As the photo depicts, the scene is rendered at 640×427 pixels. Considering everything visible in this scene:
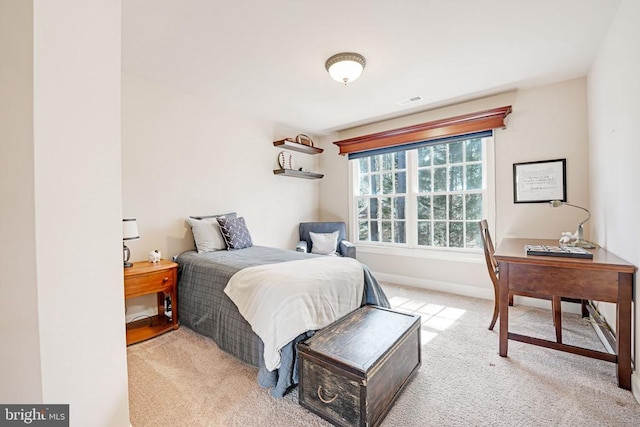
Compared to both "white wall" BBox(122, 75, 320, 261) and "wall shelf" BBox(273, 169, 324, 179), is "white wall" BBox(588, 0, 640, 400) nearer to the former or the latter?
"wall shelf" BBox(273, 169, 324, 179)

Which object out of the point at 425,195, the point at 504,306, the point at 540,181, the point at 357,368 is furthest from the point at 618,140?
the point at 357,368

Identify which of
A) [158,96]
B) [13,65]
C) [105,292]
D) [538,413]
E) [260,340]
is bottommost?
[538,413]

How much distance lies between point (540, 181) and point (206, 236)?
3.78 meters

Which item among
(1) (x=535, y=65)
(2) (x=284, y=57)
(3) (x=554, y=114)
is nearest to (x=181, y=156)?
(2) (x=284, y=57)

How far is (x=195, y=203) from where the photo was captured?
317 centimetres

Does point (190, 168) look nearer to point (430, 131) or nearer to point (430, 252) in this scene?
point (430, 131)

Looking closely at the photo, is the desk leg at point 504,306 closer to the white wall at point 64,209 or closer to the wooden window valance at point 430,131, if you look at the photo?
the wooden window valance at point 430,131

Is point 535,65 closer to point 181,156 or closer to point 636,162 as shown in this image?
point 636,162

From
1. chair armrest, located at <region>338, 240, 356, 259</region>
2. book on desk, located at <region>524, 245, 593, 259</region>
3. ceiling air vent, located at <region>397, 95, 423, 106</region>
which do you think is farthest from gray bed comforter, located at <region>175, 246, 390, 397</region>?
ceiling air vent, located at <region>397, 95, 423, 106</region>

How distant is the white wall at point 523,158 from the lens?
9.12ft

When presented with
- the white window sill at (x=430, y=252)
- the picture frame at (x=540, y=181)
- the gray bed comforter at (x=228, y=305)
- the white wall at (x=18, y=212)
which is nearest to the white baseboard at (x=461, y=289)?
the white window sill at (x=430, y=252)

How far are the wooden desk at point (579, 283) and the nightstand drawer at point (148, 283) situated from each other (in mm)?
2789

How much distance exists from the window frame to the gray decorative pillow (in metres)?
2.03

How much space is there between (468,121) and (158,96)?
11.9 feet
